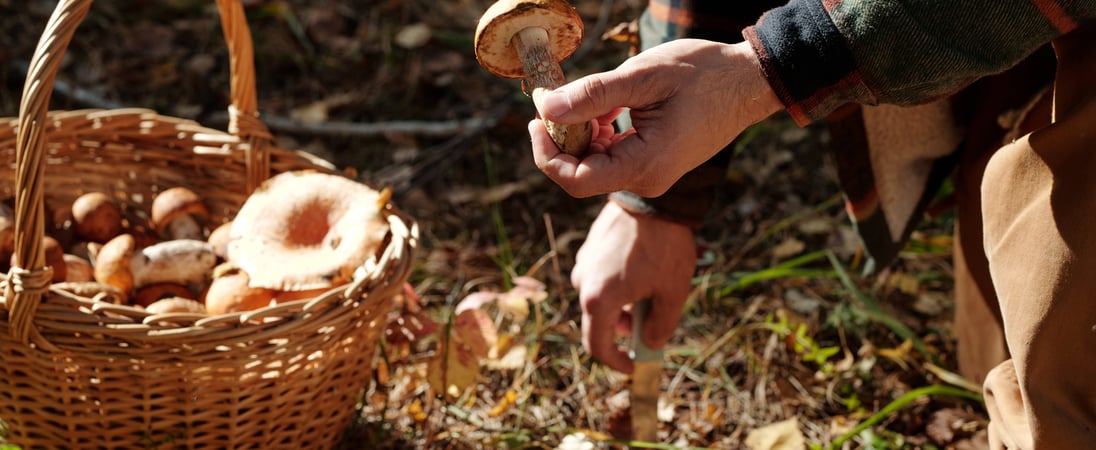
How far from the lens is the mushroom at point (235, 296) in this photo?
5.29 ft

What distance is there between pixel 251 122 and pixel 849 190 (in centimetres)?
125

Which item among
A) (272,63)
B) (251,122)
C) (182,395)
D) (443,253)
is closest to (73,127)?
(251,122)

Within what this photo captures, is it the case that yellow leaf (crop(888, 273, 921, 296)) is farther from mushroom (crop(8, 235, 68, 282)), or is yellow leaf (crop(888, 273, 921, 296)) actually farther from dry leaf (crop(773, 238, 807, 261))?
mushroom (crop(8, 235, 68, 282))

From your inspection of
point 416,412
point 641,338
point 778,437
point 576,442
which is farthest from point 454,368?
point 778,437

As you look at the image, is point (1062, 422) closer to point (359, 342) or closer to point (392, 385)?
point (359, 342)

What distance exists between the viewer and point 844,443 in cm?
186

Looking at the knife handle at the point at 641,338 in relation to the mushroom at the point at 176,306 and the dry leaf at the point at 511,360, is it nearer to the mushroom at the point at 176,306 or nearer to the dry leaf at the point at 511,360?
the dry leaf at the point at 511,360

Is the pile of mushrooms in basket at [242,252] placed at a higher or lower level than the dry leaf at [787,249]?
higher

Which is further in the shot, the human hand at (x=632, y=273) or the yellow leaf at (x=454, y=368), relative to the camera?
the yellow leaf at (x=454, y=368)

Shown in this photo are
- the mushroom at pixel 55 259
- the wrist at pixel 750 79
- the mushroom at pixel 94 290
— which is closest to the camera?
the wrist at pixel 750 79

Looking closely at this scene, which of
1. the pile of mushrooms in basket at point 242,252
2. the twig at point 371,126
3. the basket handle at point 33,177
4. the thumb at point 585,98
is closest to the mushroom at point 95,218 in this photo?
the pile of mushrooms in basket at point 242,252

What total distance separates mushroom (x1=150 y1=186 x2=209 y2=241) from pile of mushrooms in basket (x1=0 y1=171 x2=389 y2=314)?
0.05 ft

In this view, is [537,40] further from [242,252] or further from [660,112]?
[242,252]

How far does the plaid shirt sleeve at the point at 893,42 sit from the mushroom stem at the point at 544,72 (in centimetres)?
25
